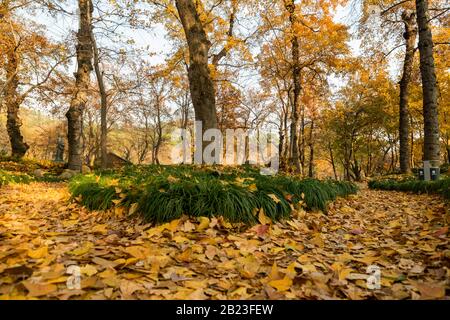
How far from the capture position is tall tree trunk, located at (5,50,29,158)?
1016cm

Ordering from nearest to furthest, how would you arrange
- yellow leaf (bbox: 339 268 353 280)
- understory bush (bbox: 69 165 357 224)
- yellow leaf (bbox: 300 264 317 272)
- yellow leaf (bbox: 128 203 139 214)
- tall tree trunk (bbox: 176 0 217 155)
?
yellow leaf (bbox: 339 268 353 280)
yellow leaf (bbox: 300 264 317 272)
understory bush (bbox: 69 165 357 224)
yellow leaf (bbox: 128 203 139 214)
tall tree trunk (bbox: 176 0 217 155)

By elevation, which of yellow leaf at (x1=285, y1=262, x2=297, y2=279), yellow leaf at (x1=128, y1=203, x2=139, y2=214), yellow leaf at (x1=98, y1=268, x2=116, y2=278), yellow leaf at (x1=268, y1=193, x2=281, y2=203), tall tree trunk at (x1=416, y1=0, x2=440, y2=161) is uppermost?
tall tree trunk at (x1=416, y1=0, x2=440, y2=161)

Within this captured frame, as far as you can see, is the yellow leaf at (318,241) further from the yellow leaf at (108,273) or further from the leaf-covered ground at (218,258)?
the yellow leaf at (108,273)

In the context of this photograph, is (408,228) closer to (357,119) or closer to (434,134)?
(434,134)

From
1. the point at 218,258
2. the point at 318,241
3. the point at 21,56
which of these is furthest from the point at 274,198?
the point at 21,56

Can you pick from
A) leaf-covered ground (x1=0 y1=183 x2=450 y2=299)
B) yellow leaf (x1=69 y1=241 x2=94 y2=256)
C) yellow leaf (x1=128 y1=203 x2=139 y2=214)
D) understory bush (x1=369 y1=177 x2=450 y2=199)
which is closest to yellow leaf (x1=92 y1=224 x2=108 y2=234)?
leaf-covered ground (x1=0 y1=183 x2=450 y2=299)

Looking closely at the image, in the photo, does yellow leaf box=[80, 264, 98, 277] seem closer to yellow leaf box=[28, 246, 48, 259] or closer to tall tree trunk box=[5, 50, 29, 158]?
yellow leaf box=[28, 246, 48, 259]

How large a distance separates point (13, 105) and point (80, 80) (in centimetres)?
270

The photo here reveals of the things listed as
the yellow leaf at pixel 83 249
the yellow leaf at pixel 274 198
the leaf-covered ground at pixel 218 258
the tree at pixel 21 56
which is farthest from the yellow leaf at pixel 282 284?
the tree at pixel 21 56

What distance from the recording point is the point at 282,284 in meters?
1.81

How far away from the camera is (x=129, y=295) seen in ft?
5.35

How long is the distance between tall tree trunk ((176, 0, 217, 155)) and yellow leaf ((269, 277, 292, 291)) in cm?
554

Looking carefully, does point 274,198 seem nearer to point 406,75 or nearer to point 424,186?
point 424,186

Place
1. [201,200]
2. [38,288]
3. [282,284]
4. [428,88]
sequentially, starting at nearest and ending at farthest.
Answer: [38,288], [282,284], [201,200], [428,88]
